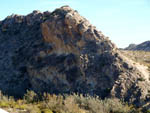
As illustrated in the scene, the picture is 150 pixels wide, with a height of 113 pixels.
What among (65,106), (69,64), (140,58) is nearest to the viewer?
(65,106)

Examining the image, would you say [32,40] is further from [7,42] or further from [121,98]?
[121,98]

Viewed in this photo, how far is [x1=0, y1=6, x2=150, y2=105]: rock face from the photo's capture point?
1639cm

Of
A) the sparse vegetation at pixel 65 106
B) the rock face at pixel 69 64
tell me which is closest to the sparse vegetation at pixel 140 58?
the rock face at pixel 69 64

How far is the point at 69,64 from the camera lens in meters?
18.9

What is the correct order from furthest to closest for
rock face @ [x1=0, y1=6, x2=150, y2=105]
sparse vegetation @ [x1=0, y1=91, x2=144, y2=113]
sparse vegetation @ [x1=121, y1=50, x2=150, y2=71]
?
sparse vegetation @ [x1=121, y1=50, x2=150, y2=71] < rock face @ [x1=0, y1=6, x2=150, y2=105] < sparse vegetation @ [x1=0, y1=91, x2=144, y2=113]

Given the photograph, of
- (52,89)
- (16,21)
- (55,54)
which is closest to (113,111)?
(52,89)

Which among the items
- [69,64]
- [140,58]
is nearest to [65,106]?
[69,64]

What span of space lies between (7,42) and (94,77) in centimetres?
1436

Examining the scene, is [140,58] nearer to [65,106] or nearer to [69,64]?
[69,64]

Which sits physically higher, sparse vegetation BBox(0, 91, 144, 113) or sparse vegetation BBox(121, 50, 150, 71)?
sparse vegetation BBox(121, 50, 150, 71)

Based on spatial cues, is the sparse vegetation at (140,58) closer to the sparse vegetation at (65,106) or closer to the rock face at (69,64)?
the rock face at (69,64)

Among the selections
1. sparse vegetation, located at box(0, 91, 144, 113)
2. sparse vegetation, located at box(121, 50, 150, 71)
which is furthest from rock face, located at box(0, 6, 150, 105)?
sparse vegetation, located at box(121, 50, 150, 71)

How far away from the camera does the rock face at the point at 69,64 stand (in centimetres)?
1639

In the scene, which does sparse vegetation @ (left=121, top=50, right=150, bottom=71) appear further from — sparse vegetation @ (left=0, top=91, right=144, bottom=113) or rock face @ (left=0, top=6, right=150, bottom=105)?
sparse vegetation @ (left=0, top=91, right=144, bottom=113)
